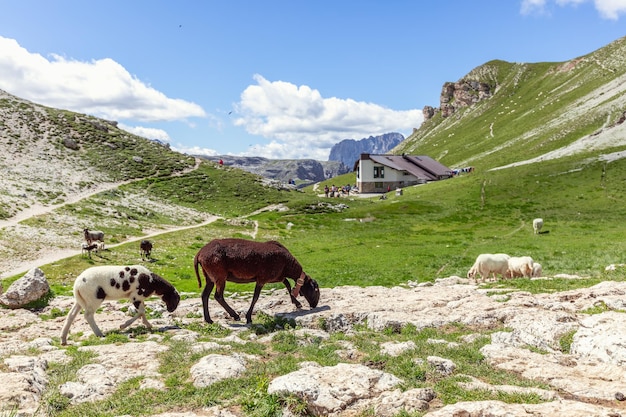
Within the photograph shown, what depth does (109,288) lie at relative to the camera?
1523cm

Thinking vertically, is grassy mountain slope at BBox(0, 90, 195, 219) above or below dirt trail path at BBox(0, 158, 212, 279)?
above

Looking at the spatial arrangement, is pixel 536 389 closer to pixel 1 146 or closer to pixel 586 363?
pixel 586 363

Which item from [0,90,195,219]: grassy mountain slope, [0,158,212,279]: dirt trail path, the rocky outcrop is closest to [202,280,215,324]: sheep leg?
the rocky outcrop

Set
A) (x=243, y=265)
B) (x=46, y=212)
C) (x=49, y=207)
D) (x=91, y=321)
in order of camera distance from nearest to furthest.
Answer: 1. (x=91, y=321)
2. (x=243, y=265)
3. (x=46, y=212)
4. (x=49, y=207)

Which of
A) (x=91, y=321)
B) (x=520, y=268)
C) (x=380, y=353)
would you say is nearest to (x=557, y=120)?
(x=520, y=268)

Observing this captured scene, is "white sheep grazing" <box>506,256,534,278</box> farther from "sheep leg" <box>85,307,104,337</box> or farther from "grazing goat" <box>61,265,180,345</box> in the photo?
"sheep leg" <box>85,307,104,337</box>

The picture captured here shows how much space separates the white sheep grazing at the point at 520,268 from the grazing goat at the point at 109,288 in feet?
69.9

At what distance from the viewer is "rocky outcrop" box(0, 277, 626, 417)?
8.20 meters

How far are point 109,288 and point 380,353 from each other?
35.6ft

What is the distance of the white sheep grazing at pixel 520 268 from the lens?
24.4m

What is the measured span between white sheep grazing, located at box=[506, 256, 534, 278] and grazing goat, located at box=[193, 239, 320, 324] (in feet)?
50.1

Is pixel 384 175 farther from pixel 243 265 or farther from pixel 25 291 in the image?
pixel 25 291

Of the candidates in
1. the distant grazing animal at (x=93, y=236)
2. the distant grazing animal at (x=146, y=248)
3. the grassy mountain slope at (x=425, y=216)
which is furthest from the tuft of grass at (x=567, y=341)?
the distant grazing animal at (x=93, y=236)

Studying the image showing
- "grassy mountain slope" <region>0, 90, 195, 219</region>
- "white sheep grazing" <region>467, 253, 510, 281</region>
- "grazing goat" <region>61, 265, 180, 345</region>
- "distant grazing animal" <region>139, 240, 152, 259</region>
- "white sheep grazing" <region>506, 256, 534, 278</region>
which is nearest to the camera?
"grazing goat" <region>61, 265, 180, 345</region>
